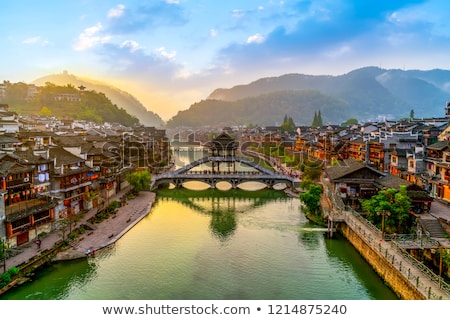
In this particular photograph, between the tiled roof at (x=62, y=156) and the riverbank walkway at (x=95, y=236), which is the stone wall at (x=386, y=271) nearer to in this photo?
the riverbank walkway at (x=95, y=236)

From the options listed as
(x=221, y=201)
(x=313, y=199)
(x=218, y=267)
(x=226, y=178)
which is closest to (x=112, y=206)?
(x=221, y=201)

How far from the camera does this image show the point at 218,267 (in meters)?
24.9

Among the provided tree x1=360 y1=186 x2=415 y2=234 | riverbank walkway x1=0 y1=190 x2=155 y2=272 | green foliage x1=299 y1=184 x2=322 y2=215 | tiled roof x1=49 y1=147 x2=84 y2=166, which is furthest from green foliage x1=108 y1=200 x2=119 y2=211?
tree x1=360 y1=186 x2=415 y2=234

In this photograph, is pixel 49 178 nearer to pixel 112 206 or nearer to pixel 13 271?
pixel 112 206

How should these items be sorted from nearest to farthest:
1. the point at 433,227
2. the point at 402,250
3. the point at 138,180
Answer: the point at 402,250
the point at 433,227
the point at 138,180

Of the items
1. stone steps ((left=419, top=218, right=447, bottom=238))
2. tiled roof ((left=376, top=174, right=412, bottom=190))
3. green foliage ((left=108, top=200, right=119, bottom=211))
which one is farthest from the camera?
green foliage ((left=108, top=200, right=119, bottom=211))

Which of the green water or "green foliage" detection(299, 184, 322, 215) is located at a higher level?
"green foliage" detection(299, 184, 322, 215)

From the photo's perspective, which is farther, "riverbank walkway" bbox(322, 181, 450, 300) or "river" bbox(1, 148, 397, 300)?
"river" bbox(1, 148, 397, 300)

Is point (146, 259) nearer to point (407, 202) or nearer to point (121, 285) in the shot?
point (121, 285)

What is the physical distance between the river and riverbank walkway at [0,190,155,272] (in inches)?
27.6

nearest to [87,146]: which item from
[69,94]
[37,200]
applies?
[37,200]

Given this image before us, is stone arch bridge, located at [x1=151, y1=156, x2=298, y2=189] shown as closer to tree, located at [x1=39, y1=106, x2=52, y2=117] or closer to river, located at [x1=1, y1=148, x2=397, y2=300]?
river, located at [x1=1, y1=148, x2=397, y2=300]

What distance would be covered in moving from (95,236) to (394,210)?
2225 centimetres

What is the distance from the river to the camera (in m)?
21.3
